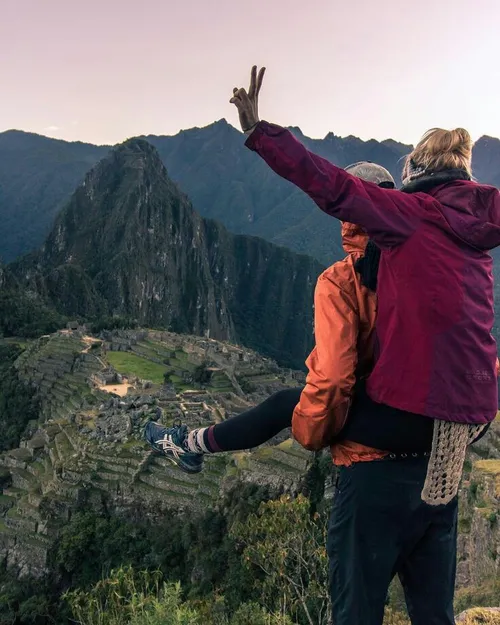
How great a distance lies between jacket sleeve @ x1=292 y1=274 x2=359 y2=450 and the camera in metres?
1.97

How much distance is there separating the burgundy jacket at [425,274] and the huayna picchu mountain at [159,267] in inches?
2941

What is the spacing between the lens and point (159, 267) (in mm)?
102750

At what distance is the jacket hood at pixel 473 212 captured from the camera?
1.88m

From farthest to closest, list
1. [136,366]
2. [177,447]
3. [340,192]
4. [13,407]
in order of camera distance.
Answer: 1. [136,366]
2. [13,407]
3. [177,447]
4. [340,192]

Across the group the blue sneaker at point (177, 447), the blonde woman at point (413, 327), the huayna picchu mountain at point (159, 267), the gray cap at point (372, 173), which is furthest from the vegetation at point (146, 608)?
the huayna picchu mountain at point (159, 267)

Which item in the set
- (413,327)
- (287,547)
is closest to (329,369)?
(413,327)

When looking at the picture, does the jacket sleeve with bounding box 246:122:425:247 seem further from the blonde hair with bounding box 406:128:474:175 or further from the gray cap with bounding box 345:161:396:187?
the gray cap with bounding box 345:161:396:187

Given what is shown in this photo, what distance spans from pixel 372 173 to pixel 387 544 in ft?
4.79

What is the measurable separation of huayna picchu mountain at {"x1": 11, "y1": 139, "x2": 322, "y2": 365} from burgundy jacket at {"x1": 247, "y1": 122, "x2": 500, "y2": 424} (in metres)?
74.7

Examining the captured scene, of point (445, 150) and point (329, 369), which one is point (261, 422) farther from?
point (445, 150)

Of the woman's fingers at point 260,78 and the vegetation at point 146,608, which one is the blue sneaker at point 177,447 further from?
the vegetation at point 146,608

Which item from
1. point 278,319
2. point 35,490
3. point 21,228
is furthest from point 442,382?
point 21,228

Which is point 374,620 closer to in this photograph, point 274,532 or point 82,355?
point 274,532

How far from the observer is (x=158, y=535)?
49.3 ft
